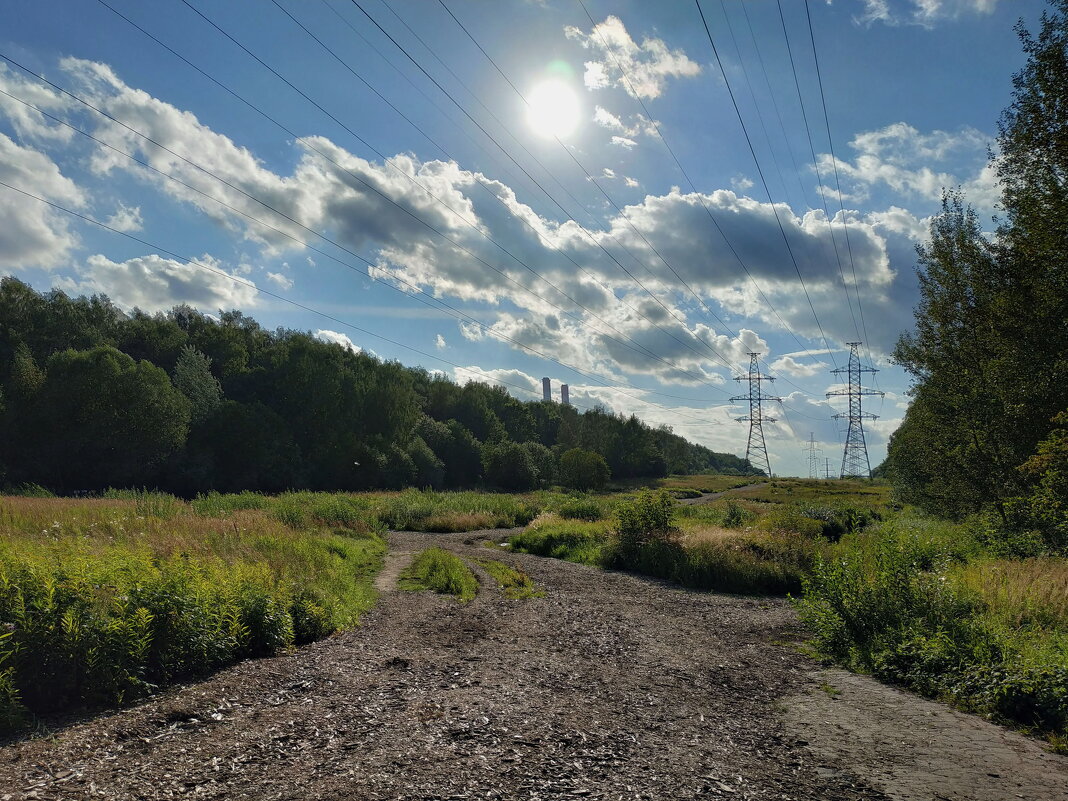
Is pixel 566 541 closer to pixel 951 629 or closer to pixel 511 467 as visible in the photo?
pixel 951 629

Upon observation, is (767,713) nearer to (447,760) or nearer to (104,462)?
(447,760)

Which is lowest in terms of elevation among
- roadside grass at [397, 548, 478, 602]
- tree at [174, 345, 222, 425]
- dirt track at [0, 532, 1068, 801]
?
roadside grass at [397, 548, 478, 602]

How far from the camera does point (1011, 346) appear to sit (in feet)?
63.5

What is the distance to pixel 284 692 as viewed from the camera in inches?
279

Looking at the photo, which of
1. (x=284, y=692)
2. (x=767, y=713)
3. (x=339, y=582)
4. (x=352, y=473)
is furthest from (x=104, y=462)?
(x=767, y=713)

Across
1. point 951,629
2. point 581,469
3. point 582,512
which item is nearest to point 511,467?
point 581,469

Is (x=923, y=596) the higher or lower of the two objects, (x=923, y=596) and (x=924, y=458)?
the lower

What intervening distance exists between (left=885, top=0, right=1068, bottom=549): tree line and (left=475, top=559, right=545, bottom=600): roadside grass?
488 inches

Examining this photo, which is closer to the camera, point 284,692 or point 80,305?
point 284,692

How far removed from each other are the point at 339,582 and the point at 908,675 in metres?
10.6

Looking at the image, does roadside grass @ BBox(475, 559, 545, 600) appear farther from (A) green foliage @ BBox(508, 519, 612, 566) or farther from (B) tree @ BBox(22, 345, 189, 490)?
(B) tree @ BBox(22, 345, 189, 490)

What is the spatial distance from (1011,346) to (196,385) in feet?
204

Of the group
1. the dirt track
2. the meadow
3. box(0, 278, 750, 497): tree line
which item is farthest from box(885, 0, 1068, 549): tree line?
box(0, 278, 750, 497): tree line

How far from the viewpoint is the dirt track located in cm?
509
